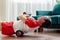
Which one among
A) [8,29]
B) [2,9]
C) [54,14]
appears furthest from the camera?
[2,9]

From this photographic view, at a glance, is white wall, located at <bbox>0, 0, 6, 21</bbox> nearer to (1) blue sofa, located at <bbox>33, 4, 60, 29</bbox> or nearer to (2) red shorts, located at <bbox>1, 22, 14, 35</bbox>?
(1) blue sofa, located at <bbox>33, 4, 60, 29</bbox>

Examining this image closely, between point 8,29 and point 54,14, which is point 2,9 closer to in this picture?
point 54,14

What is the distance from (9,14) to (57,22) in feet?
5.04

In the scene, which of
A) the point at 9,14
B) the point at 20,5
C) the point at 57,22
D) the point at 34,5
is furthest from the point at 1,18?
the point at 57,22

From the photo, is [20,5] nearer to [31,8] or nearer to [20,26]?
[31,8]

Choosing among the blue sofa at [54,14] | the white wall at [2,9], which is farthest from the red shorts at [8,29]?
the white wall at [2,9]

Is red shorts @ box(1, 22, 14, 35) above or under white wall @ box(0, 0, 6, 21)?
under

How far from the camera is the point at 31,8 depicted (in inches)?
178

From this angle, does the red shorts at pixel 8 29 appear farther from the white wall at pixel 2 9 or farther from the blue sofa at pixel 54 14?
the white wall at pixel 2 9

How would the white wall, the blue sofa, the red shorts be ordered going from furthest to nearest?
the white wall
the blue sofa
the red shorts

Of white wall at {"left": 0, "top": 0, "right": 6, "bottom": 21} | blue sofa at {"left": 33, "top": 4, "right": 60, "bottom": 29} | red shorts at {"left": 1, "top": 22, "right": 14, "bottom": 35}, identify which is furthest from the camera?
white wall at {"left": 0, "top": 0, "right": 6, "bottom": 21}

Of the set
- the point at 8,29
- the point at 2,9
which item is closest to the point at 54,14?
the point at 2,9

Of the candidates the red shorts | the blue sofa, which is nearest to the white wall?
the blue sofa

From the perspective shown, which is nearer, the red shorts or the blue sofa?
the red shorts
